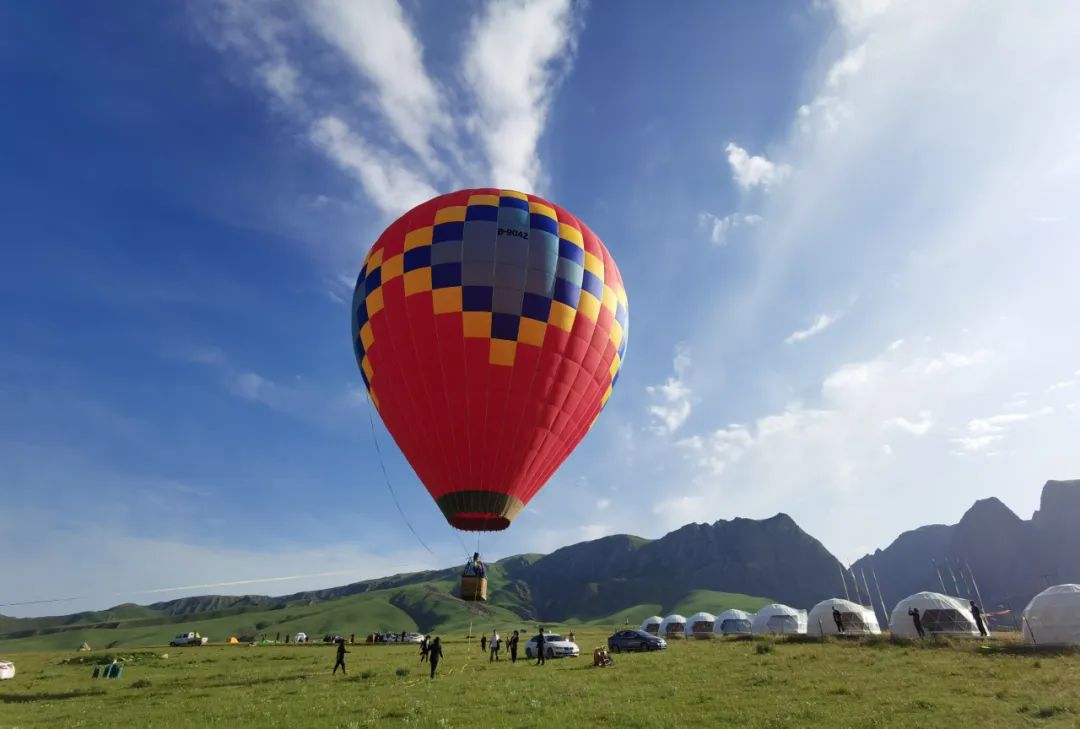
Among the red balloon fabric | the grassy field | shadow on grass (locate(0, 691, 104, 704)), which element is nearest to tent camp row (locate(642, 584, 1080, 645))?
the grassy field

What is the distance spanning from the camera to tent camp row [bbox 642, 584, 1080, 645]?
37013 mm

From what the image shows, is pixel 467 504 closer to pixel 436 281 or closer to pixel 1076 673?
pixel 436 281

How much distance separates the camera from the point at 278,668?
120 ft

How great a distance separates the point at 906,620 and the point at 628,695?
49695mm

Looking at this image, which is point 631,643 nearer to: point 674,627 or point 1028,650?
point 1028,650

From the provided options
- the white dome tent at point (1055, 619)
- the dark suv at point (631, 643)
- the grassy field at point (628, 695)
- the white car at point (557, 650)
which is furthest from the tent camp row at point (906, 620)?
the white car at point (557, 650)

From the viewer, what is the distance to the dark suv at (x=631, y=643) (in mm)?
39188

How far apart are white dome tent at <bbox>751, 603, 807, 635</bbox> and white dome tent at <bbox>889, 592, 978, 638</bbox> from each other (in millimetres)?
20899

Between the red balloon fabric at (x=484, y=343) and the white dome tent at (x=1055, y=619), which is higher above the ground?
the red balloon fabric at (x=484, y=343)

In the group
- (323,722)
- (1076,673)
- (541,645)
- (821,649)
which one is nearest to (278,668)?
(541,645)

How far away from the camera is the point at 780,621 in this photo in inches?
3024

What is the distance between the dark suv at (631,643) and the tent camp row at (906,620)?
47.9 feet

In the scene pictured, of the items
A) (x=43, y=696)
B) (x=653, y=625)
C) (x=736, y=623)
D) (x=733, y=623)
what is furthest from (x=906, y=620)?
(x=43, y=696)

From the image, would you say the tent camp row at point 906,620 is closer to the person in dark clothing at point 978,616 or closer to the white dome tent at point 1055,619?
the white dome tent at point 1055,619
